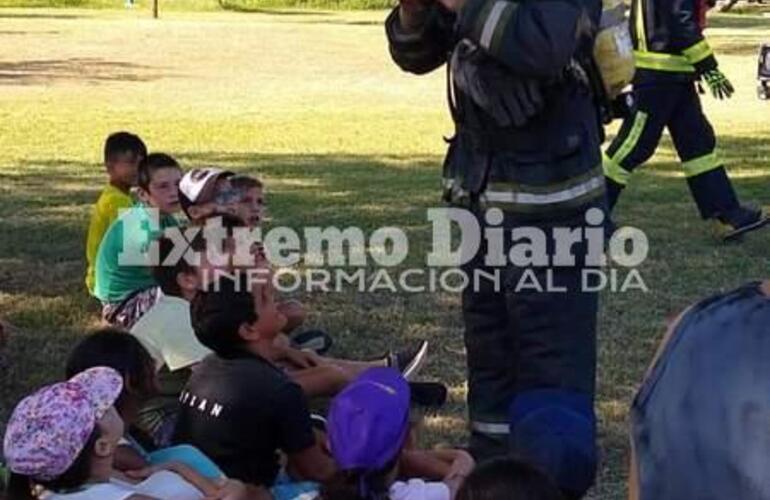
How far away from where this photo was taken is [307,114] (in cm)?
1511

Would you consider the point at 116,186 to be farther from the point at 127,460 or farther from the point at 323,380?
the point at 127,460

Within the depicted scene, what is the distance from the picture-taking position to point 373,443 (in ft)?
11.3

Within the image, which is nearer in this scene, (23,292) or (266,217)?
(23,292)

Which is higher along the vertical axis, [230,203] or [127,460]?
[230,203]

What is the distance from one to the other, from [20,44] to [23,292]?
20152mm

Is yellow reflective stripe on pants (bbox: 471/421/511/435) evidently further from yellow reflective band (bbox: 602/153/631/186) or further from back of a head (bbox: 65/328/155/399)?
yellow reflective band (bbox: 602/153/631/186)

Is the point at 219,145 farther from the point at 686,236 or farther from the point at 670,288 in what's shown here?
the point at 670,288

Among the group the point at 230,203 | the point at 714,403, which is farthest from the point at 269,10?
the point at 714,403

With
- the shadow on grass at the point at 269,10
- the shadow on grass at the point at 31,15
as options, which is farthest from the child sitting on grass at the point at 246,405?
the shadow on grass at the point at 269,10

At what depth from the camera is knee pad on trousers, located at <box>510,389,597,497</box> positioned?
3078mm

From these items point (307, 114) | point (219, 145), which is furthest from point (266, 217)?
point (307, 114)

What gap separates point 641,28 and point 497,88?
4.44m

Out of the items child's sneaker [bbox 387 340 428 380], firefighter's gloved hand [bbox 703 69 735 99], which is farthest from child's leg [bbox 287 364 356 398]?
firefighter's gloved hand [bbox 703 69 735 99]

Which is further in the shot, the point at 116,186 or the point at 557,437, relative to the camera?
the point at 116,186
